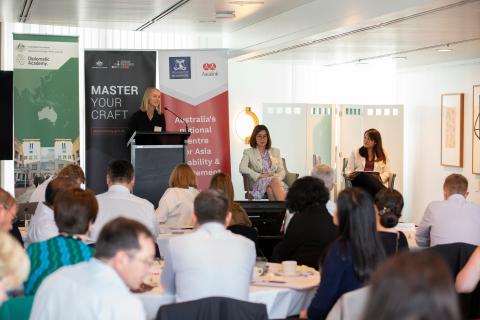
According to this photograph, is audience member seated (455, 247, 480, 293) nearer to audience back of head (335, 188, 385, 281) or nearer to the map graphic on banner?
audience back of head (335, 188, 385, 281)

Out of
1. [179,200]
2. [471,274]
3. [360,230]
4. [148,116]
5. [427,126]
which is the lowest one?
[471,274]

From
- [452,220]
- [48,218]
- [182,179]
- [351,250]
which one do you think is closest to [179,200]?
[182,179]

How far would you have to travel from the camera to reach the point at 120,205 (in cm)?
664

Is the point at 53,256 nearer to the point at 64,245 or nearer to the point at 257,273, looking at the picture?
the point at 64,245

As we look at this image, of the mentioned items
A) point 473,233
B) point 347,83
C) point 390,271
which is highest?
point 347,83

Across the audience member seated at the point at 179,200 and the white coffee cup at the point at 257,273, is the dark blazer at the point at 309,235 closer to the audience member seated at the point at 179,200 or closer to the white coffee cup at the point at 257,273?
the white coffee cup at the point at 257,273

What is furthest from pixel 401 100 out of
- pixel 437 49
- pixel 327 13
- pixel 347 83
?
pixel 327 13

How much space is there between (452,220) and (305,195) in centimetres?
166

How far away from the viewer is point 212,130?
42.3 feet

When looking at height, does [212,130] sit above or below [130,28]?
below

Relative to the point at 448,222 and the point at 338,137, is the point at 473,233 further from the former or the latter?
the point at 338,137

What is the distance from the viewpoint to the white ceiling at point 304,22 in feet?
31.5

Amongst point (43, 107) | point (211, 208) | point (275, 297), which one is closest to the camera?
point (211, 208)

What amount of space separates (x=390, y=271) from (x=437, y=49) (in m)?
12.4
